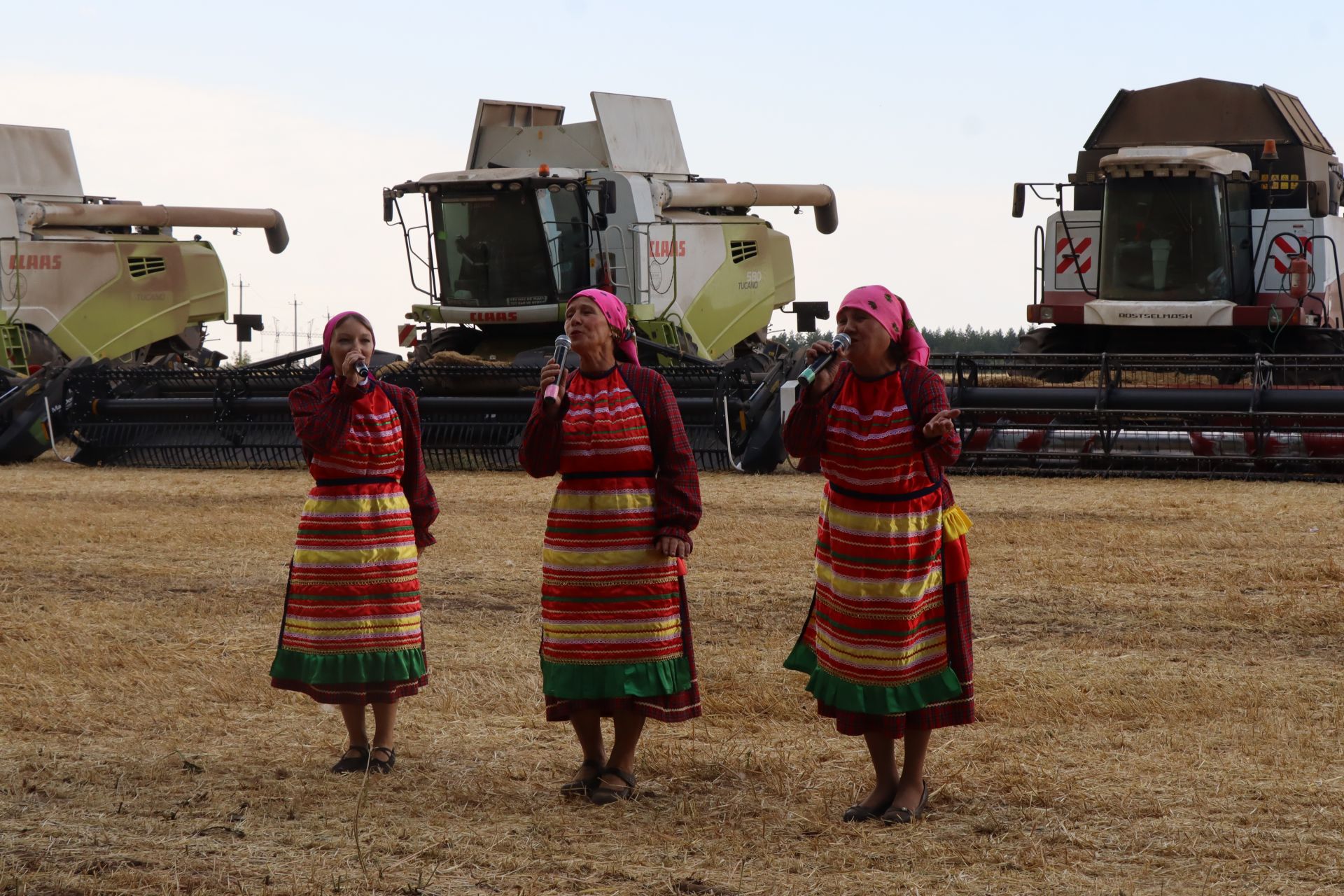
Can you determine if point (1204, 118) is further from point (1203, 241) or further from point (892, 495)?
point (892, 495)

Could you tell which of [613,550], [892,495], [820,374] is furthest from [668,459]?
[892,495]

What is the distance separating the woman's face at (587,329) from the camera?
183 inches

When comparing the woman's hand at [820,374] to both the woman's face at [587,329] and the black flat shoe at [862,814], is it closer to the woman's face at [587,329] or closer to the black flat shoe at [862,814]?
the woman's face at [587,329]

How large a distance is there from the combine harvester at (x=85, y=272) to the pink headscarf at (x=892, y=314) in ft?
49.7

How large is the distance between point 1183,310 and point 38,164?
13728mm

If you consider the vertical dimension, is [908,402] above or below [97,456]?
above

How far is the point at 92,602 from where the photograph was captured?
796cm

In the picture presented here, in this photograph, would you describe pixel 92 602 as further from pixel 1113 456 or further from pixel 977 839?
pixel 1113 456

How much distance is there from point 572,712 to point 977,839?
1.19 meters

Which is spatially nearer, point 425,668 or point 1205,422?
point 425,668

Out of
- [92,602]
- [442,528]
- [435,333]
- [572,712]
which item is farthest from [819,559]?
[435,333]

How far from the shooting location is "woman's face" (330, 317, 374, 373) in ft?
16.2

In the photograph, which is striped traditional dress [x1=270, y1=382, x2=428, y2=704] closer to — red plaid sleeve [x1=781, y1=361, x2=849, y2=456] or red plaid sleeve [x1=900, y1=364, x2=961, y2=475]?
red plaid sleeve [x1=781, y1=361, x2=849, y2=456]

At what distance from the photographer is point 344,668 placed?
4.90m
